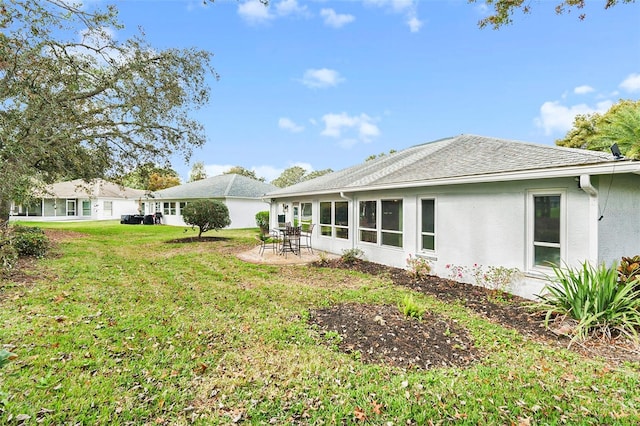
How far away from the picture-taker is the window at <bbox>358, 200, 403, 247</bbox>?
9477 millimetres

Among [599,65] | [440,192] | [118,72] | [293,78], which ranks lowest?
[440,192]

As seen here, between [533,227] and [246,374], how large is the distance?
6.10 metres

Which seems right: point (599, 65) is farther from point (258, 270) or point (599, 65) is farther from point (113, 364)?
point (113, 364)

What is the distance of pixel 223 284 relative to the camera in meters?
7.46

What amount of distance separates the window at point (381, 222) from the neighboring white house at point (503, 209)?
0.11 ft

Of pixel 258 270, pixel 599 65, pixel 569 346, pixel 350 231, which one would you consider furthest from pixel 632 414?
pixel 599 65

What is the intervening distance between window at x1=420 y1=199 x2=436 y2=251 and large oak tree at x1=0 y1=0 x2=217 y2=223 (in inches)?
328

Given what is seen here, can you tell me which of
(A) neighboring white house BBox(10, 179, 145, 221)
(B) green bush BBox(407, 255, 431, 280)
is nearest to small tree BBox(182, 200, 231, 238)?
(B) green bush BBox(407, 255, 431, 280)

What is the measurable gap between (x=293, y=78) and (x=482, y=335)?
1537cm

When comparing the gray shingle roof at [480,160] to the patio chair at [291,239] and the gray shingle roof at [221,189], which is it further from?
the gray shingle roof at [221,189]

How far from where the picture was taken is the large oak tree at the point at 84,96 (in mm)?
6355

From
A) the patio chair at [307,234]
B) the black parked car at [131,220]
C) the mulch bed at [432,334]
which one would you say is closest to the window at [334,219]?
the patio chair at [307,234]

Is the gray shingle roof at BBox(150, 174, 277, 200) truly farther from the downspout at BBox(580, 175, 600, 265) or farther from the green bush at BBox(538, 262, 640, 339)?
the green bush at BBox(538, 262, 640, 339)

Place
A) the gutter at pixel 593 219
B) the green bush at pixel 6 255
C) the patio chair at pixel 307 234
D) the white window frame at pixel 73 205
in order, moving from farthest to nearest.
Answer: the white window frame at pixel 73 205 < the patio chair at pixel 307 234 < the green bush at pixel 6 255 < the gutter at pixel 593 219
